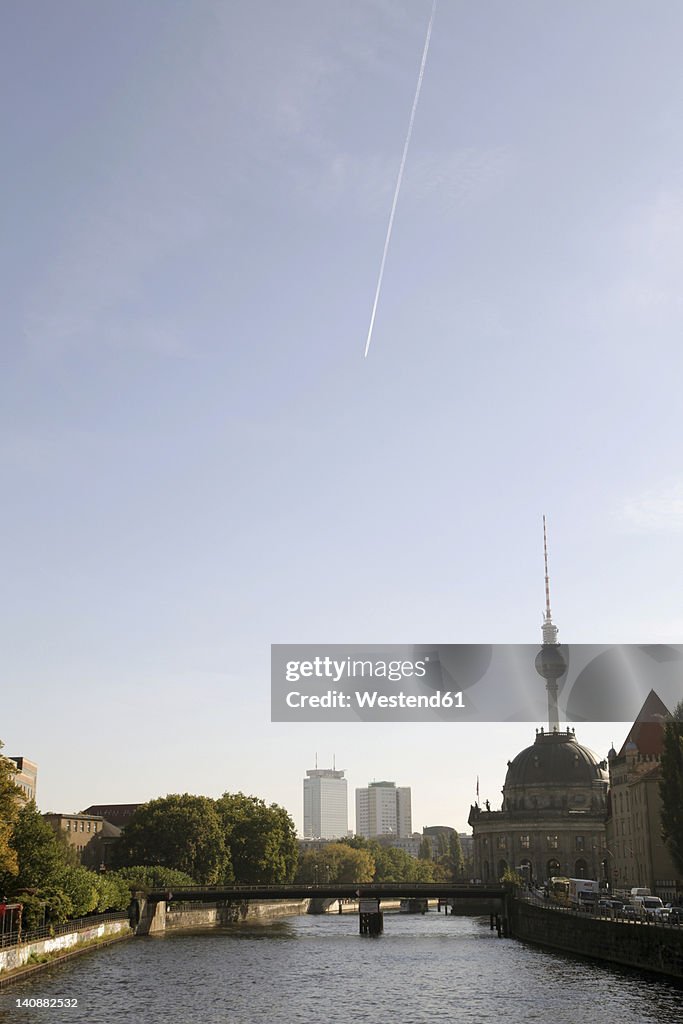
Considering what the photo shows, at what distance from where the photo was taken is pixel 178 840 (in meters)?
157

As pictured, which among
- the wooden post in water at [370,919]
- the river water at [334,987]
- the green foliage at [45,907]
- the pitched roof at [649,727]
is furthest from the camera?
the pitched roof at [649,727]

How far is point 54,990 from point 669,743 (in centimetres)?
5977

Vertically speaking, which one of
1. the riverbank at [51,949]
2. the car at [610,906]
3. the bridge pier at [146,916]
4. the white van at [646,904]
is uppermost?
the white van at [646,904]

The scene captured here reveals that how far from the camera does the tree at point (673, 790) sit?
99000mm

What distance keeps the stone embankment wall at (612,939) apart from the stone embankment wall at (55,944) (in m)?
42.7

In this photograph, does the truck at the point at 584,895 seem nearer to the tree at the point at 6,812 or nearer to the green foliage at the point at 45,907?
the green foliage at the point at 45,907

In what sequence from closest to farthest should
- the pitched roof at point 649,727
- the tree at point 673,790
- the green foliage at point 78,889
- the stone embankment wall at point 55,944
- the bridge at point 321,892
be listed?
the stone embankment wall at point 55,944
the green foliage at point 78,889
the tree at point 673,790
the bridge at point 321,892
the pitched roof at point 649,727

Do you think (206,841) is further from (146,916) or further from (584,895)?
(584,895)

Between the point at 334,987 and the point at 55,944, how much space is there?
78.0ft

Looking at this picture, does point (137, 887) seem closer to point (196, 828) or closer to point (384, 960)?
point (196, 828)

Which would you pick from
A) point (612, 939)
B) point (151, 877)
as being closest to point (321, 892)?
point (151, 877)

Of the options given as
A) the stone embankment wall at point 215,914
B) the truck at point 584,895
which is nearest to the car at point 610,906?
the truck at point 584,895

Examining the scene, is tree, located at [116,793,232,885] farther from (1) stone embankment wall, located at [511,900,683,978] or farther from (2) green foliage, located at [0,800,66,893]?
(2) green foliage, located at [0,800,66,893]

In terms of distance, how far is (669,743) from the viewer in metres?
103
